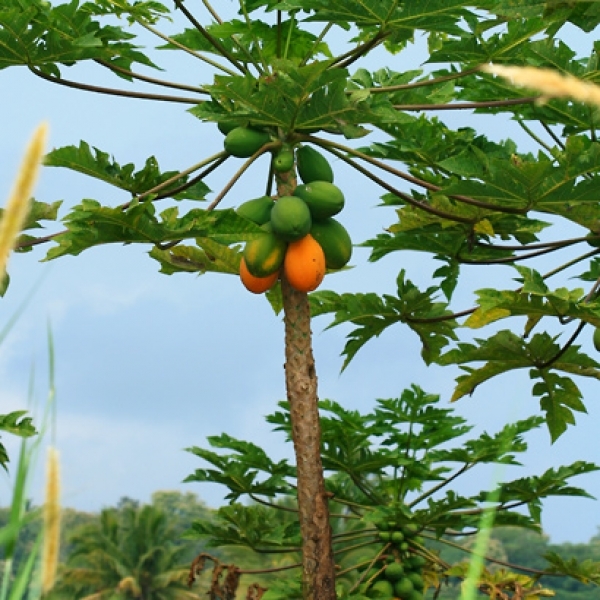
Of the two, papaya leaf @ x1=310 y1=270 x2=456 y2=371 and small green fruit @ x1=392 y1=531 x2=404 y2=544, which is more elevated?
papaya leaf @ x1=310 y1=270 x2=456 y2=371

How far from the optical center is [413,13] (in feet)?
14.1

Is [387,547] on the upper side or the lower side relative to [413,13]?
lower

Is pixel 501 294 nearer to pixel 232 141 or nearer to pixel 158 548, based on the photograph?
pixel 232 141

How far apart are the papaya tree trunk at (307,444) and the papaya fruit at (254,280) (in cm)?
7

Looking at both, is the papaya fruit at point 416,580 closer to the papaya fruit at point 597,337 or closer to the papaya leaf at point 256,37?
the papaya fruit at point 597,337

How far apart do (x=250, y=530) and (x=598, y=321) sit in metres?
2.41

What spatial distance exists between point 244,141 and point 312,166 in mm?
351

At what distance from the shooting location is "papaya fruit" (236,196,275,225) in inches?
180

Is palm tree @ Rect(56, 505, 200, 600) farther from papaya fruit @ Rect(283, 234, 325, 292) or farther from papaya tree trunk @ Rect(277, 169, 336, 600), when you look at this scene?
papaya fruit @ Rect(283, 234, 325, 292)

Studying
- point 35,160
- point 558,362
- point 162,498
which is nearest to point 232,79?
point 558,362

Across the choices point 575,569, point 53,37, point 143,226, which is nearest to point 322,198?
point 143,226

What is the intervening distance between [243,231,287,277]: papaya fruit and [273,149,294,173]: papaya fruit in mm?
349

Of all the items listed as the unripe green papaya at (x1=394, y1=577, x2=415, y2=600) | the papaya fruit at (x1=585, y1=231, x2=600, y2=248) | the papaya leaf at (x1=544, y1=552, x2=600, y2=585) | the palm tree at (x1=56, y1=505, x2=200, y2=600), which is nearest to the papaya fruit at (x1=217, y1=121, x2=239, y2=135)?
the papaya fruit at (x1=585, y1=231, x2=600, y2=248)

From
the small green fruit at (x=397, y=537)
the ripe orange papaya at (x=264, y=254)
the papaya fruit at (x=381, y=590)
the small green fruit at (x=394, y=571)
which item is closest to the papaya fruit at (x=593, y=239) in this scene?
the ripe orange papaya at (x=264, y=254)
